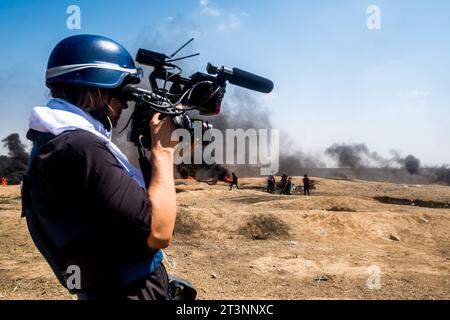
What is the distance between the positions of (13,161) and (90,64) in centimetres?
4512

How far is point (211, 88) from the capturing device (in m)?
1.93

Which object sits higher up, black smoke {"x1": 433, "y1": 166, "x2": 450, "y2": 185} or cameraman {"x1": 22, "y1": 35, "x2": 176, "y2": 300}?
cameraman {"x1": 22, "y1": 35, "x2": 176, "y2": 300}

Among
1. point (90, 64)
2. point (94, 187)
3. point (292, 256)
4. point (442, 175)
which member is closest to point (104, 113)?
point (90, 64)

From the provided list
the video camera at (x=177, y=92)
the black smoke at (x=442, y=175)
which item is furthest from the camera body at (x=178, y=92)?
the black smoke at (x=442, y=175)

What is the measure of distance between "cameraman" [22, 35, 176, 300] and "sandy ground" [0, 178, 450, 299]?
5392 millimetres

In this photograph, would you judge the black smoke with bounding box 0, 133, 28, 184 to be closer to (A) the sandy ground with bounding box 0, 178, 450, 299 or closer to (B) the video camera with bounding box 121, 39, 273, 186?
(A) the sandy ground with bounding box 0, 178, 450, 299

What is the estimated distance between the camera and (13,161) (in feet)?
137

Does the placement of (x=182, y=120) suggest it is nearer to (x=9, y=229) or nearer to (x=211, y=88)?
(x=211, y=88)

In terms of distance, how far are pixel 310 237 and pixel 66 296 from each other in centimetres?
719

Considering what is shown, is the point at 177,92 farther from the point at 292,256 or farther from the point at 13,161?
the point at 13,161

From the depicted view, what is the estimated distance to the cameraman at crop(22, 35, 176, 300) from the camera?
143 centimetres

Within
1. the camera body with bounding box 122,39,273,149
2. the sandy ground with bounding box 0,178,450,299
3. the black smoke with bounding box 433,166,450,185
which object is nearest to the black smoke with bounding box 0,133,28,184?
the sandy ground with bounding box 0,178,450,299

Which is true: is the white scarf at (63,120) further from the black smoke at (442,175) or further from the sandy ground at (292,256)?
the black smoke at (442,175)
